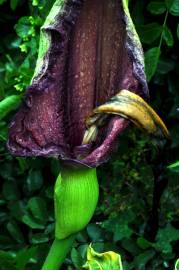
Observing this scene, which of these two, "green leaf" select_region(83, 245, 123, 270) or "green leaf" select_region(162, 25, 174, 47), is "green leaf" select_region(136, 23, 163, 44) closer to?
"green leaf" select_region(162, 25, 174, 47)

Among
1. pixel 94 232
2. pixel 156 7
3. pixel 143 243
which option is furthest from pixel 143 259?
pixel 156 7

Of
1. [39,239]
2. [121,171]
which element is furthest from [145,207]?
[39,239]

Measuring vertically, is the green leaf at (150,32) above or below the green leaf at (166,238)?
above

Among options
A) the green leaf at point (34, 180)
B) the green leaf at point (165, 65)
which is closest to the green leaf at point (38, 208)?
the green leaf at point (34, 180)

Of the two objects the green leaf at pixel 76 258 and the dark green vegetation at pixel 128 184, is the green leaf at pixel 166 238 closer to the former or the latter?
the dark green vegetation at pixel 128 184

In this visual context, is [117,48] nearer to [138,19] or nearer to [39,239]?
[138,19]

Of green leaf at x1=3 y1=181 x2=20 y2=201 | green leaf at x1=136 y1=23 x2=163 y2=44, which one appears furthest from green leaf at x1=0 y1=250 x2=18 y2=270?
green leaf at x1=136 y1=23 x2=163 y2=44
